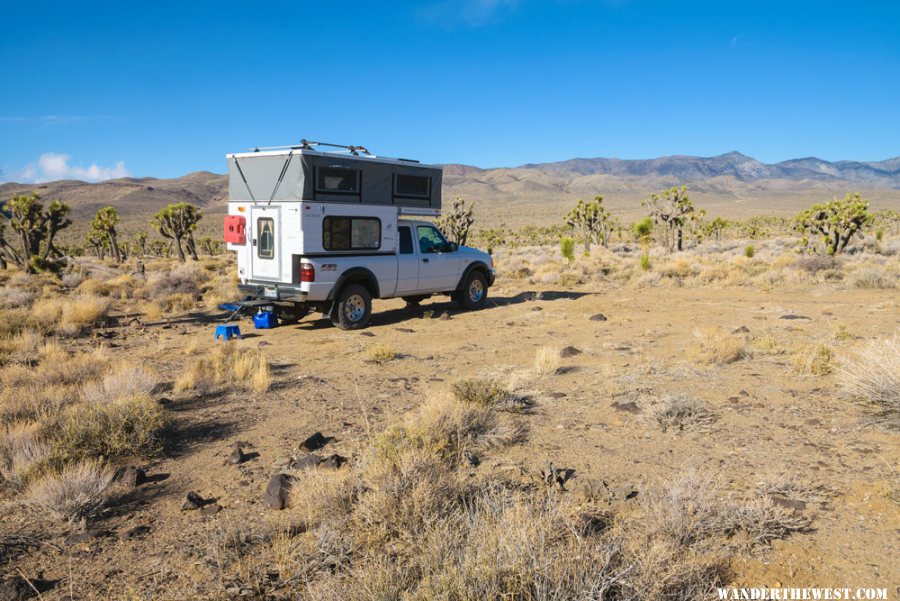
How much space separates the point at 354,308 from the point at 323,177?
2.61m

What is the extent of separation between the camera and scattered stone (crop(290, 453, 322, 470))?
473 cm

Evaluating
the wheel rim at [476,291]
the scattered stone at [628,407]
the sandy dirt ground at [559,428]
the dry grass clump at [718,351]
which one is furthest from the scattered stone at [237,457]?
the wheel rim at [476,291]

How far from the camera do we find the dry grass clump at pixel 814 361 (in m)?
7.05

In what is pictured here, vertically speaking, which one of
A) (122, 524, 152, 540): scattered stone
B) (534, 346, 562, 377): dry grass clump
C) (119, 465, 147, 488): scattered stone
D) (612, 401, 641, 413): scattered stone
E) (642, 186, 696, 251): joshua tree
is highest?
(642, 186, 696, 251): joshua tree

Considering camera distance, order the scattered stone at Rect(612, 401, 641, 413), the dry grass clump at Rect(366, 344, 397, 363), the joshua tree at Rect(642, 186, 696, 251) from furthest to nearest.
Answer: the joshua tree at Rect(642, 186, 696, 251), the dry grass clump at Rect(366, 344, 397, 363), the scattered stone at Rect(612, 401, 641, 413)

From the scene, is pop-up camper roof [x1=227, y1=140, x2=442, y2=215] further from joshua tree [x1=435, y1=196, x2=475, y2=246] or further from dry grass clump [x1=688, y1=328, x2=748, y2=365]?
joshua tree [x1=435, y1=196, x2=475, y2=246]

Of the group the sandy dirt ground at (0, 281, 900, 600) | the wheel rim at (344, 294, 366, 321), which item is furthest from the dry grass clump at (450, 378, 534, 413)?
the wheel rim at (344, 294, 366, 321)

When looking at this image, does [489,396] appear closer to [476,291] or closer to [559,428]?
[559,428]

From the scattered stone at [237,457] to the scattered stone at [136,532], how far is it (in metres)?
1.07

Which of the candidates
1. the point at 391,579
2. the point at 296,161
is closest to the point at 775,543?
the point at 391,579

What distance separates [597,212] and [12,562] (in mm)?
39252

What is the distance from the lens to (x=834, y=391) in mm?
6391

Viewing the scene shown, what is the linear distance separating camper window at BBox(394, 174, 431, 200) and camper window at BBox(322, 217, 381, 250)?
0.92m

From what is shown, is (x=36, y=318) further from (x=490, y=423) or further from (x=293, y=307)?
(x=490, y=423)
